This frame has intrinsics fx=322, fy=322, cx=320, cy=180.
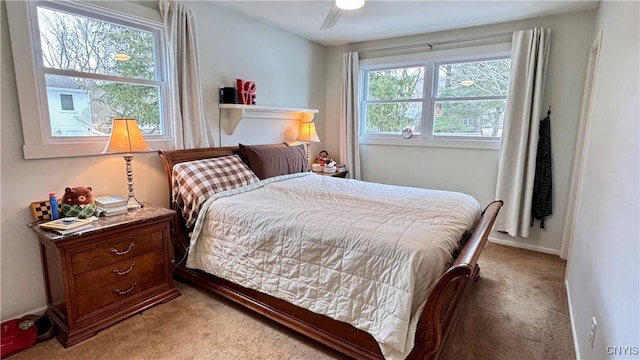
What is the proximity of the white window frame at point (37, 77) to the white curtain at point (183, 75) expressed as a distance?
307mm

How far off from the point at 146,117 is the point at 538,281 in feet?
12.0

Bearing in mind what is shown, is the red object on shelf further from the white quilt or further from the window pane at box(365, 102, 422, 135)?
the window pane at box(365, 102, 422, 135)

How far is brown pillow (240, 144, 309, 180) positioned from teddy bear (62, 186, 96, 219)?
1.32m

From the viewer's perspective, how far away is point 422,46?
3939mm

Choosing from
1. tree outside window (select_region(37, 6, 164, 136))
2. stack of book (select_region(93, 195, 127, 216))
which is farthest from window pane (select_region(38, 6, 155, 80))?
stack of book (select_region(93, 195, 127, 216))

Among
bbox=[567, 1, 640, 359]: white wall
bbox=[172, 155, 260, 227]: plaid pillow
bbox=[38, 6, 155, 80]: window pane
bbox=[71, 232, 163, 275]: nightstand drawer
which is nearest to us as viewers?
bbox=[567, 1, 640, 359]: white wall

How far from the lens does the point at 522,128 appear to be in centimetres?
334

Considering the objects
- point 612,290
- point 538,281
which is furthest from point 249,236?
point 538,281

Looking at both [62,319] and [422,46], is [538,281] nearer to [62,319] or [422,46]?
[422,46]

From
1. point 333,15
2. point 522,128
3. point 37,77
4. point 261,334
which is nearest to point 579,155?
point 522,128

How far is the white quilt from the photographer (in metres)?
1.54

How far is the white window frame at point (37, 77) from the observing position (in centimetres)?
195

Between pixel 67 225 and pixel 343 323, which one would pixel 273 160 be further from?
pixel 343 323

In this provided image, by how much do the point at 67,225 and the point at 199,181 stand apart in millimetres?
847
